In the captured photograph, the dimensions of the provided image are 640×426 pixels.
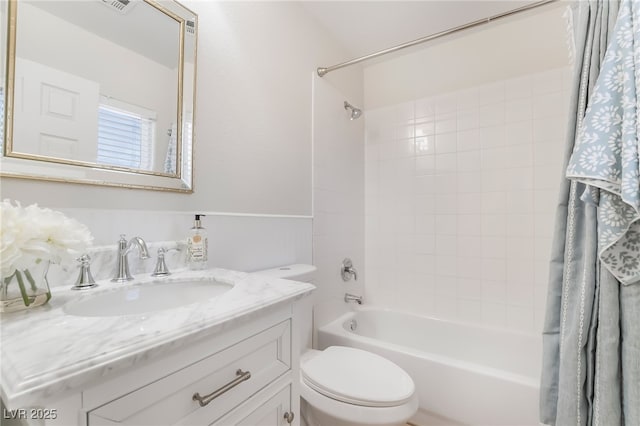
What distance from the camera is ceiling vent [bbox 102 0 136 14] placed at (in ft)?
2.99

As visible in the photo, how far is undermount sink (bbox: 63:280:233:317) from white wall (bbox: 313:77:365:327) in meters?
0.88

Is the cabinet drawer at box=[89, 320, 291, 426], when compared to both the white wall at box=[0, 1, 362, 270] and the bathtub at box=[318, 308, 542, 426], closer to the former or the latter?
the white wall at box=[0, 1, 362, 270]

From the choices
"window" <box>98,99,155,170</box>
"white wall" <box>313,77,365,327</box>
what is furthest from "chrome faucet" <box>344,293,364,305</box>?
"window" <box>98,99,155,170</box>

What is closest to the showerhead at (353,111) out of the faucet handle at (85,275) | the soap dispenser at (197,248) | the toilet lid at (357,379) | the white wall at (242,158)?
the white wall at (242,158)

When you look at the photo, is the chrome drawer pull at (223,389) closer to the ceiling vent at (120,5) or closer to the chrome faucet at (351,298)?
the ceiling vent at (120,5)

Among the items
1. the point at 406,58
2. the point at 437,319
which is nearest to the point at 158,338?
the point at 437,319

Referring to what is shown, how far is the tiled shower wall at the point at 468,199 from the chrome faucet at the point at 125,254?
5.70 ft

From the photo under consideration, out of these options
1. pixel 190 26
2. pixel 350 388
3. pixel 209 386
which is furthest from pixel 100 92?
pixel 350 388

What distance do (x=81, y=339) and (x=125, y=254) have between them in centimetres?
48

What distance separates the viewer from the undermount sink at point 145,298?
2.37 ft

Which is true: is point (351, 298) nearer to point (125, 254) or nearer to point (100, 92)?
point (125, 254)

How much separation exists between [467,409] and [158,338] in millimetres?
1435

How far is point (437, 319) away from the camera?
198 cm

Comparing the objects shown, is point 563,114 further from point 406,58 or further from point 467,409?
point 467,409
